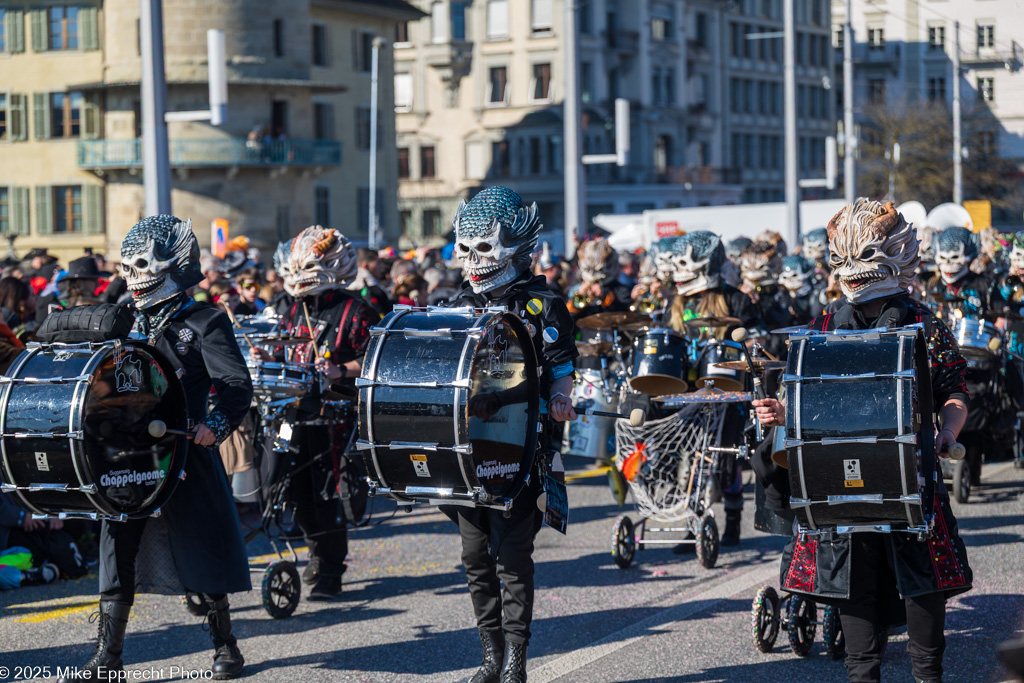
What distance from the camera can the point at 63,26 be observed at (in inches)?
1848

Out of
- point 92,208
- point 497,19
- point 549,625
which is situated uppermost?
point 497,19

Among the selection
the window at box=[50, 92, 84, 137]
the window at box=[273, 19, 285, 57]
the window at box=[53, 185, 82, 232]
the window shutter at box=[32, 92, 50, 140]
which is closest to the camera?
the window at box=[273, 19, 285, 57]

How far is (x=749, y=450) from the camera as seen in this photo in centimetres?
625

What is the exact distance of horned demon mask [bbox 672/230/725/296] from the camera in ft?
29.5

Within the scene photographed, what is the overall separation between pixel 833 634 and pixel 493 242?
2290 mm

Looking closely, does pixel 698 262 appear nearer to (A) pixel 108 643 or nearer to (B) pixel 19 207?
(A) pixel 108 643

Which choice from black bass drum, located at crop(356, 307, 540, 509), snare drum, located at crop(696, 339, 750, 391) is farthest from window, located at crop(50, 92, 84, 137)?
black bass drum, located at crop(356, 307, 540, 509)

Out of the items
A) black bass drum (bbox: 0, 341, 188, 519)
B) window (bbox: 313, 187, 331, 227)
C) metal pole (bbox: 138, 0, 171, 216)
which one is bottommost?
black bass drum (bbox: 0, 341, 188, 519)

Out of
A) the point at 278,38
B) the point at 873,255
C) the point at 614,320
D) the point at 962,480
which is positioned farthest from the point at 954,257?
the point at 278,38

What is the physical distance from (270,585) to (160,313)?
5.75 feet

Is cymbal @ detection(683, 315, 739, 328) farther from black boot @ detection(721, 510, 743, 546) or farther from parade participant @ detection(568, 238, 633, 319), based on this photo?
parade participant @ detection(568, 238, 633, 319)

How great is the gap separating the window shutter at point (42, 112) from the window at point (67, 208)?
185 centimetres

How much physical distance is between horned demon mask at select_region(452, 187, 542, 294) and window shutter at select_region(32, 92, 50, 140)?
4476cm

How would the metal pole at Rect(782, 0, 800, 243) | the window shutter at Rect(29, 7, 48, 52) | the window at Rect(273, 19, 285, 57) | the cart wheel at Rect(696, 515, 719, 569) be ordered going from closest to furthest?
the cart wheel at Rect(696, 515, 719, 569)
the metal pole at Rect(782, 0, 800, 243)
the window at Rect(273, 19, 285, 57)
the window shutter at Rect(29, 7, 48, 52)
